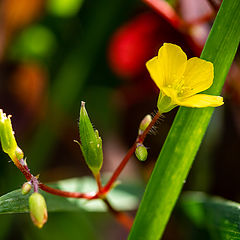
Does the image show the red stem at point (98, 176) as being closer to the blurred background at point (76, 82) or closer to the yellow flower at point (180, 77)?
the yellow flower at point (180, 77)

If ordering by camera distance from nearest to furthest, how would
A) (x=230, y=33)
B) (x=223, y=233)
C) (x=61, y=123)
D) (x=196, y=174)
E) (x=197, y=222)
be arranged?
(x=230, y=33), (x=223, y=233), (x=197, y=222), (x=196, y=174), (x=61, y=123)

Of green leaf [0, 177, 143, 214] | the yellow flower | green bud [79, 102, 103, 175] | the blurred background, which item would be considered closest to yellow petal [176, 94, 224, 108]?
the yellow flower

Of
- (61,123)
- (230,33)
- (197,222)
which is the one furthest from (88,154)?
(61,123)

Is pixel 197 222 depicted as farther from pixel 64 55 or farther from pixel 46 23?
pixel 46 23

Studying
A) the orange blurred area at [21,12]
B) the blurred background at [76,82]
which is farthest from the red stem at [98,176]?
the orange blurred area at [21,12]

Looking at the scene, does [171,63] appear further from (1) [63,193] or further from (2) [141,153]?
(1) [63,193]

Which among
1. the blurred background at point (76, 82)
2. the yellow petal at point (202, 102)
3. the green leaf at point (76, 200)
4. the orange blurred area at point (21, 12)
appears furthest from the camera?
the orange blurred area at point (21, 12)

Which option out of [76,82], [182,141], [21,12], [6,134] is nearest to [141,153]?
[182,141]
